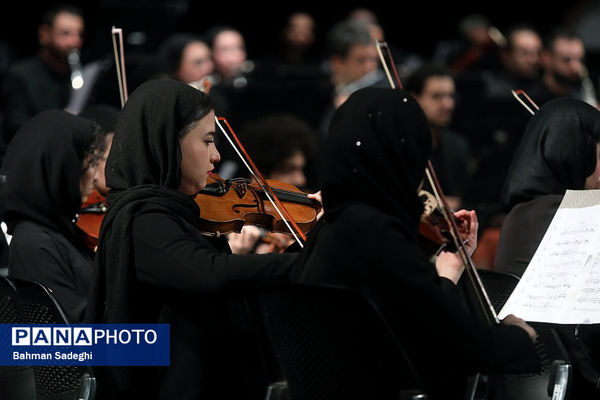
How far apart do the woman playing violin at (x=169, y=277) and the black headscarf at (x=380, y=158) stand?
305 millimetres

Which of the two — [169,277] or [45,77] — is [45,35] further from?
[169,277]

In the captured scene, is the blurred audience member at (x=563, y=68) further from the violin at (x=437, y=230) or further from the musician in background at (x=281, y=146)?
the violin at (x=437, y=230)

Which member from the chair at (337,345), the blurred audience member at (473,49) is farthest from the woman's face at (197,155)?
the blurred audience member at (473,49)

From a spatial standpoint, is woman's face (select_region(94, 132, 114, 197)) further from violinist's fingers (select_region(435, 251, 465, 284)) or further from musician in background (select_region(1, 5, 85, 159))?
musician in background (select_region(1, 5, 85, 159))

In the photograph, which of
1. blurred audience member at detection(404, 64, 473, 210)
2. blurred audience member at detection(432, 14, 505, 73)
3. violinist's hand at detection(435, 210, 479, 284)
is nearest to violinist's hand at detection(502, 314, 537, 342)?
violinist's hand at detection(435, 210, 479, 284)

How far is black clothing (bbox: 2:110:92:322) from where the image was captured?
9.11ft

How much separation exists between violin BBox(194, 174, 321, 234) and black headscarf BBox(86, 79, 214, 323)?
0.39 meters

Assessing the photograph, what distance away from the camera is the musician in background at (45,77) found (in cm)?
505

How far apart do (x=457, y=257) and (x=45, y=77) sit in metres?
3.59

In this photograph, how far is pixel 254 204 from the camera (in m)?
2.85

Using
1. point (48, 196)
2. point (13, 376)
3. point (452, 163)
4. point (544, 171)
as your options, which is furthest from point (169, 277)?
point (452, 163)

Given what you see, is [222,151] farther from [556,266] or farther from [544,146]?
[556,266]

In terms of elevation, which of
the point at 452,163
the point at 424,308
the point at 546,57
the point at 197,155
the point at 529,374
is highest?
the point at 546,57

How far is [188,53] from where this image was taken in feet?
16.4
